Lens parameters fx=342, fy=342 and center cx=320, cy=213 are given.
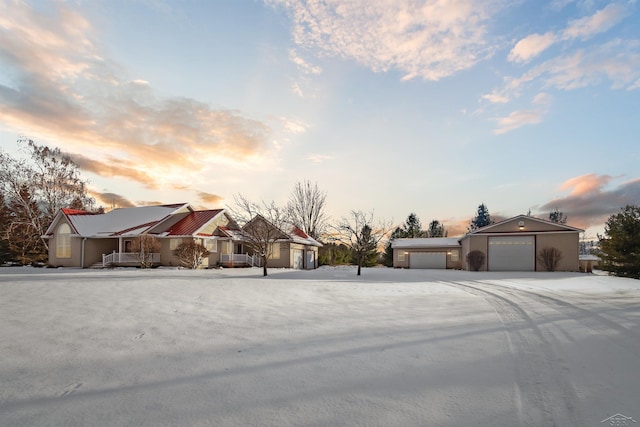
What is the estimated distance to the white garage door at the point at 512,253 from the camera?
29562mm

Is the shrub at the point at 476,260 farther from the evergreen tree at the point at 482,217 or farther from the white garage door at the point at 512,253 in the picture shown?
the evergreen tree at the point at 482,217

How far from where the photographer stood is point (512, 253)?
3011 cm

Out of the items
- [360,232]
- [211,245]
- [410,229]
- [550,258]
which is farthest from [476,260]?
[410,229]

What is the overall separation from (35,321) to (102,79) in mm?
12449

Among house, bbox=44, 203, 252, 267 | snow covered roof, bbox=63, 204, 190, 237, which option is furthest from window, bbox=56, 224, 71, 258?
snow covered roof, bbox=63, 204, 190, 237

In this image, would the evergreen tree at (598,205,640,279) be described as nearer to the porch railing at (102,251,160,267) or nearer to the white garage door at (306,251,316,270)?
the white garage door at (306,251,316,270)

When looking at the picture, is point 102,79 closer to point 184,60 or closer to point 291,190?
point 184,60

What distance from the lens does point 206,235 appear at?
2788 cm

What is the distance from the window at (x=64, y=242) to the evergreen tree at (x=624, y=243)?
40.6 meters

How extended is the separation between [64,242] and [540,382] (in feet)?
115

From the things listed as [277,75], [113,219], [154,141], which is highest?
[277,75]

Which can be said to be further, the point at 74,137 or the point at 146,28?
the point at 74,137

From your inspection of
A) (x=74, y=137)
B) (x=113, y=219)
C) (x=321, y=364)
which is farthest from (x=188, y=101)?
(x=113, y=219)

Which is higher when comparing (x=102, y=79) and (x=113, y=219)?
(x=102, y=79)
